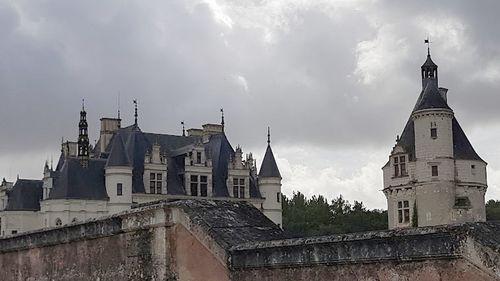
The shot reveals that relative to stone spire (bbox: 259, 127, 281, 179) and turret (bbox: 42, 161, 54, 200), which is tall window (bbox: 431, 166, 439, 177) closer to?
stone spire (bbox: 259, 127, 281, 179)

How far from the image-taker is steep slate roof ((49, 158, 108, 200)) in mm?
50750

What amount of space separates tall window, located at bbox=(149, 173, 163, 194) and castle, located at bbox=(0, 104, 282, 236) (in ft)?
0.22

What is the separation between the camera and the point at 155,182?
52.8 metres

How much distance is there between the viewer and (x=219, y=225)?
740cm

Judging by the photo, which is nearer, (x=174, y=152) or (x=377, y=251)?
(x=377, y=251)

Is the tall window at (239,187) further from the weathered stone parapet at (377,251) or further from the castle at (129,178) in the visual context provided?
the weathered stone parapet at (377,251)

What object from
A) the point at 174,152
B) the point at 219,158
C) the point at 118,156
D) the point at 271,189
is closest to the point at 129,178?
the point at 118,156

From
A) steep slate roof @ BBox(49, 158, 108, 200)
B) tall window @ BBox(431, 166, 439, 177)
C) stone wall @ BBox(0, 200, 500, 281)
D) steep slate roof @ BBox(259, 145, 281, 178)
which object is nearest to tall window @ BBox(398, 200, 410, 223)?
tall window @ BBox(431, 166, 439, 177)

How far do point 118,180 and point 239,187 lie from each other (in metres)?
8.69

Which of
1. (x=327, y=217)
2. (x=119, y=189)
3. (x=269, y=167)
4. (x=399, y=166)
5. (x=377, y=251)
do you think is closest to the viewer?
(x=377, y=251)

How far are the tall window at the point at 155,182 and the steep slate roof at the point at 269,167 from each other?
776cm

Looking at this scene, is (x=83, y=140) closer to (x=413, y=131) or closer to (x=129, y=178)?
(x=129, y=178)

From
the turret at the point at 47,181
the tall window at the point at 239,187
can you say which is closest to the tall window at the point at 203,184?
the tall window at the point at 239,187

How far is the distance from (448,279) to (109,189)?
1861 inches
